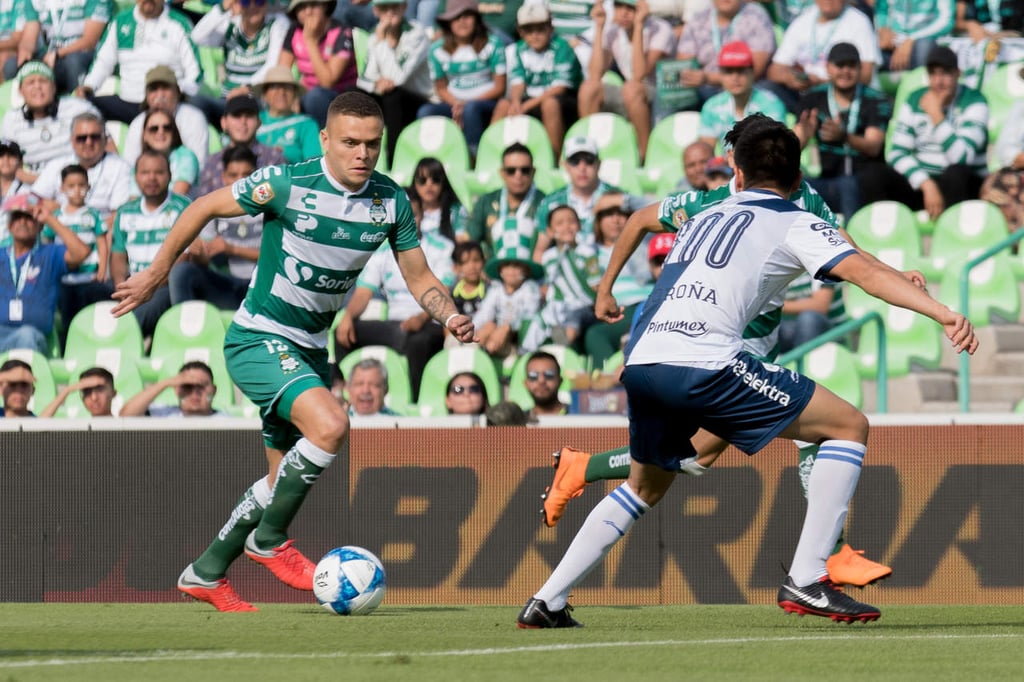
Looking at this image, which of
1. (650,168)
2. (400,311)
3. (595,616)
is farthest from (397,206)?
(650,168)

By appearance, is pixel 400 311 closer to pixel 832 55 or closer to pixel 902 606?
pixel 832 55

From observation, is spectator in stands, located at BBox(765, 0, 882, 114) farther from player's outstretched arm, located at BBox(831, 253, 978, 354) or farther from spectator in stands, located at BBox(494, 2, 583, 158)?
player's outstretched arm, located at BBox(831, 253, 978, 354)

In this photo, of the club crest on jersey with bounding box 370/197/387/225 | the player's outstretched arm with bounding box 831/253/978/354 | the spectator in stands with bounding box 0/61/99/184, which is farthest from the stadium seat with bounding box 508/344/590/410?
the player's outstretched arm with bounding box 831/253/978/354

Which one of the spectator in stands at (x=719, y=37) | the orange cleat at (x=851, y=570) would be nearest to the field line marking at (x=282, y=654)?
the orange cleat at (x=851, y=570)

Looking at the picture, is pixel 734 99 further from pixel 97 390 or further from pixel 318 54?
pixel 97 390

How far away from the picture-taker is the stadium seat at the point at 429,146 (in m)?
14.6

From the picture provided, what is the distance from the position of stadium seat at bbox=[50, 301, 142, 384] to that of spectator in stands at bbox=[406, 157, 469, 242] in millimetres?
2391

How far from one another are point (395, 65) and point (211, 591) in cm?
758

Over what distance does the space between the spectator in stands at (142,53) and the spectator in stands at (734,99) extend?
15.7ft

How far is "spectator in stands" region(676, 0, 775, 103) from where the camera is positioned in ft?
47.6

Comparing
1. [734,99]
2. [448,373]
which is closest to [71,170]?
[448,373]

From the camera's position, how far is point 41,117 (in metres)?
15.3

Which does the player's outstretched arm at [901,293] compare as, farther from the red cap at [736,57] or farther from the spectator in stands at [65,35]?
the spectator in stands at [65,35]

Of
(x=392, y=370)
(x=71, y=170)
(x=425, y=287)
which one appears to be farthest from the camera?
(x=71, y=170)
